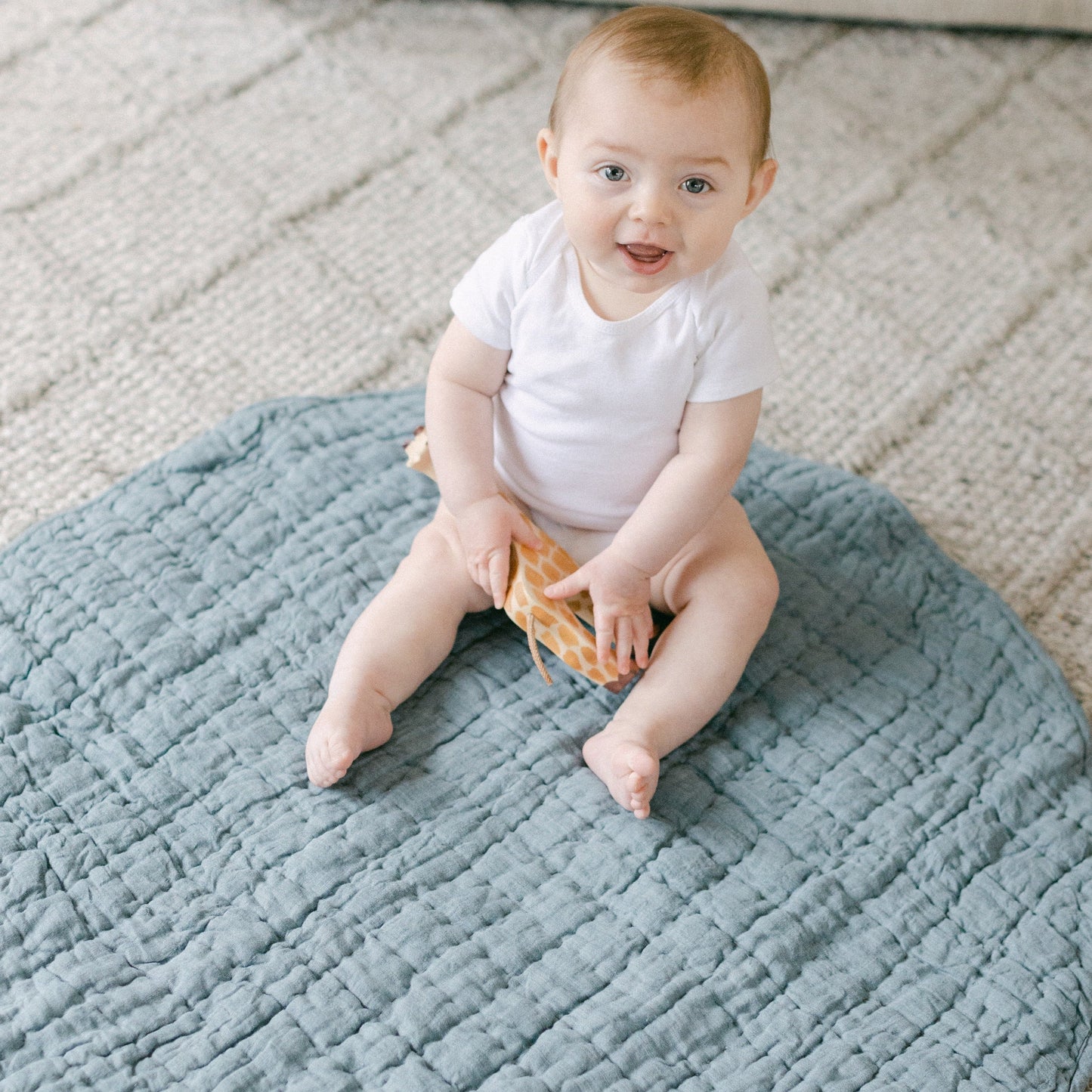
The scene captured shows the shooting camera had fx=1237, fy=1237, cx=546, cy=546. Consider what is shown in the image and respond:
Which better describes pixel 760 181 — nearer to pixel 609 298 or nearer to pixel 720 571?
pixel 609 298

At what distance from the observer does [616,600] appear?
818 mm

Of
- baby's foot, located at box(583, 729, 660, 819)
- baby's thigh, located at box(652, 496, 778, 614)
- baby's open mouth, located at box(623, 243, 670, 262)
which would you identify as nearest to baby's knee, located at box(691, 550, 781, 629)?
baby's thigh, located at box(652, 496, 778, 614)

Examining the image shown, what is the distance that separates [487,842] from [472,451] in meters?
0.26

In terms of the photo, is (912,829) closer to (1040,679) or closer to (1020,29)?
(1040,679)

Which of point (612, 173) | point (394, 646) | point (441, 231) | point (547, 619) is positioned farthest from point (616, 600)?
point (441, 231)

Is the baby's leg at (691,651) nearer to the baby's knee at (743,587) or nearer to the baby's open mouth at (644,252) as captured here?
the baby's knee at (743,587)

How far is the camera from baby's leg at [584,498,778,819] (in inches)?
31.3

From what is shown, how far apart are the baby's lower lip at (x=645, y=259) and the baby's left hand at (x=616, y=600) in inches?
7.3

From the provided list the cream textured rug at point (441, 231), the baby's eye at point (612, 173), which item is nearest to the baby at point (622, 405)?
the baby's eye at point (612, 173)

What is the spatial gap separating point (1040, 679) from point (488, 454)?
0.44 metres

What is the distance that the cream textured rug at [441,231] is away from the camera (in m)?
1.12

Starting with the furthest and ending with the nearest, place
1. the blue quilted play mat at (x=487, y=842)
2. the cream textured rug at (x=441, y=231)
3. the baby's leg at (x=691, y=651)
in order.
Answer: the cream textured rug at (x=441, y=231)
the baby's leg at (x=691, y=651)
the blue quilted play mat at (x=487, y=842)

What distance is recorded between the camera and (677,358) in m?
0.80

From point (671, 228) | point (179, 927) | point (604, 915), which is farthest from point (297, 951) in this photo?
point (671, 228)
